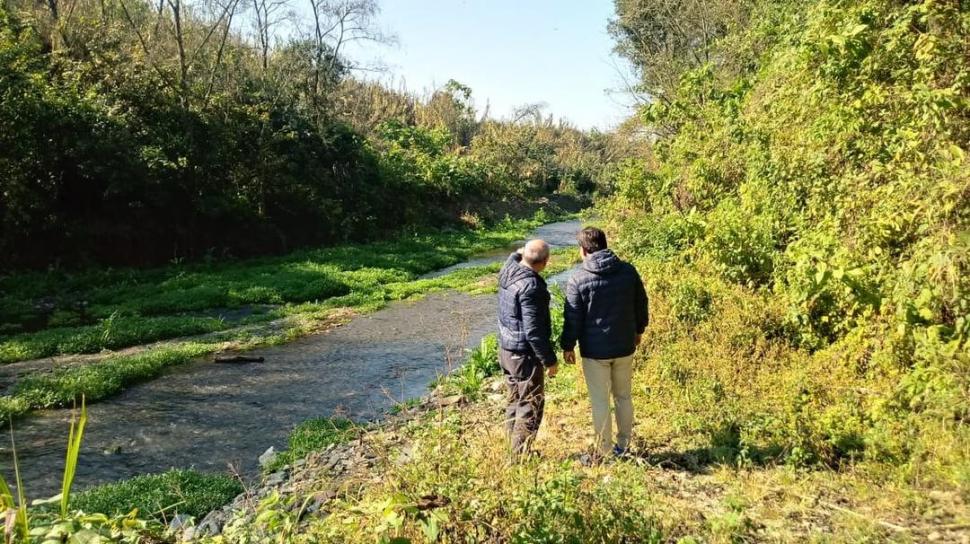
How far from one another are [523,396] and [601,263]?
135cm

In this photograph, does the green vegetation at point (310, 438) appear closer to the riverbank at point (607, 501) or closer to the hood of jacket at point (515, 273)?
the riverbank at point (607, 501)

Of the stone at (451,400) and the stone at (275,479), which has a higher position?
the stone at (451,400)

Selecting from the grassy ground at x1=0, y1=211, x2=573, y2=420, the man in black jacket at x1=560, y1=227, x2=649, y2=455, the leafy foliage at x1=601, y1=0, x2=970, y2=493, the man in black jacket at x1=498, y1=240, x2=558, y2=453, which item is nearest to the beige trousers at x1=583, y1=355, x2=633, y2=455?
the man in black jacket at x1=560, y1=227, x2=649, y2=455

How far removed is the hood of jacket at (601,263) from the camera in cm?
505

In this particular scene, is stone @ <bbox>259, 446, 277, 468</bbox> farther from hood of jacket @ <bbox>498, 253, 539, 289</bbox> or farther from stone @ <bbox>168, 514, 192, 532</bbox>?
hood of jacket @ <bbox>498, 253, 539, 289</bbox>

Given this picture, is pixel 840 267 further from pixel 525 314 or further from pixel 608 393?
pixel 525 314

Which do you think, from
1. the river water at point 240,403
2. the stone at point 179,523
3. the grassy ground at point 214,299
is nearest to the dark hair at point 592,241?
the river water at point 240,403

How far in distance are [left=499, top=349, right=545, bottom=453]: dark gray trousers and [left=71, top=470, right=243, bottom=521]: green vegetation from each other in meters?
3.20

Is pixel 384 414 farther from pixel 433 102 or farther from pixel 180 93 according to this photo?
pixel 433 102

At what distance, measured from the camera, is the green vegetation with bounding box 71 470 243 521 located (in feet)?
18.3

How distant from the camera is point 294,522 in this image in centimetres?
346

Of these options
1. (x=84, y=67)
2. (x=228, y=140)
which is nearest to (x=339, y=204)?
(x=228, y=140)

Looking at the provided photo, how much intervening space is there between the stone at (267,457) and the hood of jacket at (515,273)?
366cm

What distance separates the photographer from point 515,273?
16.6ft
